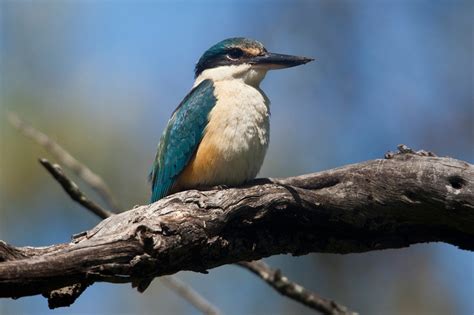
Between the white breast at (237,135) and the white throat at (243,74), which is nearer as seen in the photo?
the white breast at (237,135)

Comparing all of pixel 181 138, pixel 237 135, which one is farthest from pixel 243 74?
pixel 237 135

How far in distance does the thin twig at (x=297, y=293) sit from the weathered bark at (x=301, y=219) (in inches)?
19.2

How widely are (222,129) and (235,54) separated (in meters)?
1.12

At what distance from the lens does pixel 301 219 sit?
5.14 metres

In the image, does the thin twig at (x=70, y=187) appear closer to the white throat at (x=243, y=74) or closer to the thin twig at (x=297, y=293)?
the thin twig at (x=297, y=293)

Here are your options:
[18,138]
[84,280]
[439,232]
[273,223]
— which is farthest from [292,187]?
[18,138]

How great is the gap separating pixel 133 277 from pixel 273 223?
116cm

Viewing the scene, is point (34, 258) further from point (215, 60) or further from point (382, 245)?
point (215, 60)

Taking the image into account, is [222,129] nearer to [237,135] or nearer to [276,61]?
[237,135]

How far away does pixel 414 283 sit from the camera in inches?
353

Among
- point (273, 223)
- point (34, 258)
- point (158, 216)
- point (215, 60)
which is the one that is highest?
point (215, 60)

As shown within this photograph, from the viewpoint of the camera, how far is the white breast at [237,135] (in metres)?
5.67

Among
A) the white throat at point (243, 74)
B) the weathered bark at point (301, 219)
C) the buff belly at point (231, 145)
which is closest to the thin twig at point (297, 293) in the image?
the weathered bark at point (301, 219)

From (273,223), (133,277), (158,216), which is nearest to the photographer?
(133,277)
